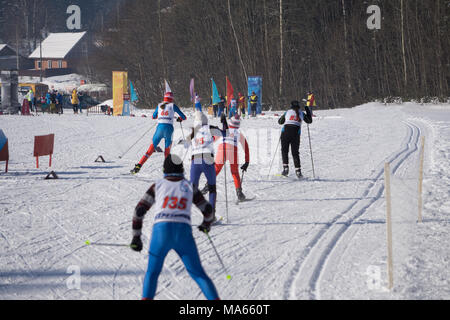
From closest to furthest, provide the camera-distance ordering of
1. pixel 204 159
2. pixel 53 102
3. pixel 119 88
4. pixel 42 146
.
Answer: pixel 204 159 < pixel 42 146 < pixel 119 88 < pixel 53 102

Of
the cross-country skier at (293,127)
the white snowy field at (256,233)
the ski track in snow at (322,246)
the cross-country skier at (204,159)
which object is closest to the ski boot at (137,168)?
the white snowy field at (256,233)

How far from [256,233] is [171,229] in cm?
311

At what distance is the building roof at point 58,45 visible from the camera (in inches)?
3329

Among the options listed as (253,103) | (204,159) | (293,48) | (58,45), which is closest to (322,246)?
(204,159)

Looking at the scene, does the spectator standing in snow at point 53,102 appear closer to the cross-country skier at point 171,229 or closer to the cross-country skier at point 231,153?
the cross-country skier at point 231,153

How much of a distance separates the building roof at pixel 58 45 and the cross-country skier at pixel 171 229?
8610 centimetres

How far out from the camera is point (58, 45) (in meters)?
86.7

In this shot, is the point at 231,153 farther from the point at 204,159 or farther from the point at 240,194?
the point at 204,159

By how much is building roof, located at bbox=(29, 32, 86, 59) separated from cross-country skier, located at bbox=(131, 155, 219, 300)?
8610 centimetres

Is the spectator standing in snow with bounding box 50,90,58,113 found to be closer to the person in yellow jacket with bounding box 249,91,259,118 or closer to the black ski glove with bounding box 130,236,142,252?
the person in yellow jacket with bounding box 249,91,259,118

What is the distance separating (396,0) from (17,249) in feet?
107

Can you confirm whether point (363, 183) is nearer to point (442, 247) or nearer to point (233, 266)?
point (442, 247)

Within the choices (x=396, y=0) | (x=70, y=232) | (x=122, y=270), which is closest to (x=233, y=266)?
(x=122, y=270)

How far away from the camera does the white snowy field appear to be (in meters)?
5.12
